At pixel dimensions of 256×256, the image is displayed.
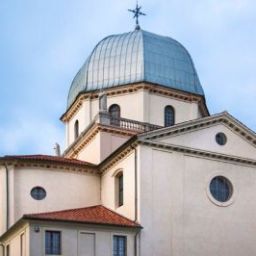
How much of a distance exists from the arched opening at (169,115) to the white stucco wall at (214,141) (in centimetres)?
557

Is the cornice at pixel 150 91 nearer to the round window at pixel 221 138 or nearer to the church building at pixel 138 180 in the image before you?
the church building at pixel 138 180

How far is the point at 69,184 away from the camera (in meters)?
39.3

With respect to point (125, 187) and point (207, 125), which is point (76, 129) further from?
point (207, 125)

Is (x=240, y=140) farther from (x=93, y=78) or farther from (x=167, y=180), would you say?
(x=93, y=78)

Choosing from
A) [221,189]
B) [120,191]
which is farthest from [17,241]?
[221,189]

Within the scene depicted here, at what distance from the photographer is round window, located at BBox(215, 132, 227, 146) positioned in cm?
3828

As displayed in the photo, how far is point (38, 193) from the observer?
127 feet

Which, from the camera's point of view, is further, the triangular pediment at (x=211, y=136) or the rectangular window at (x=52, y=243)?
the triangular pediment at (x=211, y=136)

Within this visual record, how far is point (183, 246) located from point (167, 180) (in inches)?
131

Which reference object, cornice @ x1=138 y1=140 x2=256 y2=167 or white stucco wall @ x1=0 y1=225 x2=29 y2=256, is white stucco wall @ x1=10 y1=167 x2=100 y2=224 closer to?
white stucco wall @ x1=0 y1=225 x2=29 y2=256

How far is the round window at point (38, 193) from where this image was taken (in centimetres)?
3862

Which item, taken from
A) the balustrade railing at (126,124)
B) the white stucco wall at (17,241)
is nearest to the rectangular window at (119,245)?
the white stucco wall at (17,241)

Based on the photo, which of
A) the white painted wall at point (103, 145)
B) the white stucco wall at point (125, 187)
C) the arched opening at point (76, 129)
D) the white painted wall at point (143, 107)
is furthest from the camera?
the arched opening at point (76, 129)

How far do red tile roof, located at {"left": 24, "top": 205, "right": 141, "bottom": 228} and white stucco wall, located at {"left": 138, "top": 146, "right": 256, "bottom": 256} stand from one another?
1.08 m
